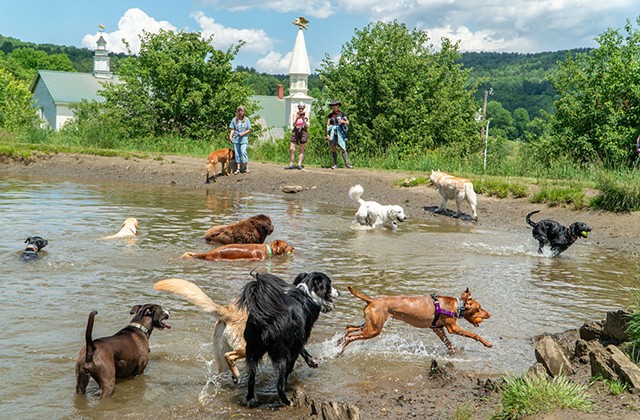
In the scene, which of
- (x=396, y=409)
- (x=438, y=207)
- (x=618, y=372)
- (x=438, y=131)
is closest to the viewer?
(x=618, y=372)

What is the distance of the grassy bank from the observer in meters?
15.4

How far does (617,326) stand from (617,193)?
10.1 metres

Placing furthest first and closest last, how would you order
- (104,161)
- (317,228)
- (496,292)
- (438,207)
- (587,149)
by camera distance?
(104,161)
(587,149)
(438,207)
(317,228)
(496,292)

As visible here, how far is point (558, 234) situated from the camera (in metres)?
11.9

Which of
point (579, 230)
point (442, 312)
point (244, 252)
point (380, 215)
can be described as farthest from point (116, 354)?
point (380, 215)

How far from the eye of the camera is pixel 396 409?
16.2 ft

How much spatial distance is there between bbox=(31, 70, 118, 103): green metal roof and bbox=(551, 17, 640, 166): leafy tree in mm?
64582

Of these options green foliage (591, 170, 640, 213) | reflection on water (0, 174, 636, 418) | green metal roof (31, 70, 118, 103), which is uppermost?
green metal roof (31, 70, 118, 103)

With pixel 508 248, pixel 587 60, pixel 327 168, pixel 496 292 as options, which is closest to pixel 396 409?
pixel 496 292

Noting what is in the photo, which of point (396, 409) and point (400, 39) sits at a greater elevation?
point (400, 39)

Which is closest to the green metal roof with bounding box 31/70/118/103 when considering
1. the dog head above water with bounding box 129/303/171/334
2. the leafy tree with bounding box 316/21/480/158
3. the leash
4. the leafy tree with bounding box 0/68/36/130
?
the leafy tree with bounding box 0/68/36/130

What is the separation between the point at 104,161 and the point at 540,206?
15.0 metres

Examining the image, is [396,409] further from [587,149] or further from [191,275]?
[587,149]

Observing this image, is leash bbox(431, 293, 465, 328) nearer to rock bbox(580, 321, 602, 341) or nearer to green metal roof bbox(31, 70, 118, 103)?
rock bbox(580, 321, 602, 341)
